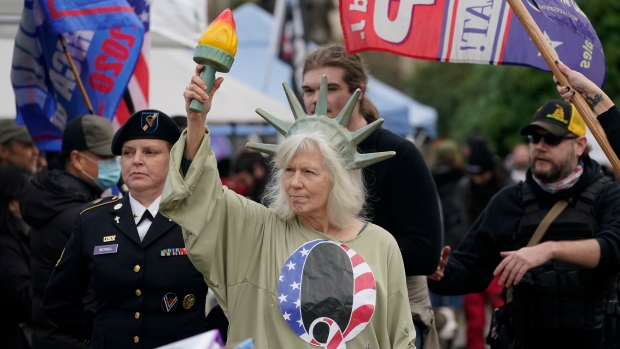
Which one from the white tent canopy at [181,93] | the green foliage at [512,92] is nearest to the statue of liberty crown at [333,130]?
the white tent canopy at [181,93]

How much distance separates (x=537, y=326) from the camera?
5418 mm

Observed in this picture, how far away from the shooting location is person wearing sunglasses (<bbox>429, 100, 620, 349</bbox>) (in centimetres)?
526

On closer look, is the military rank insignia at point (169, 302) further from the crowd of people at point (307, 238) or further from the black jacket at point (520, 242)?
the black jacket at point (520, 242)

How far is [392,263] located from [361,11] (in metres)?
1.81

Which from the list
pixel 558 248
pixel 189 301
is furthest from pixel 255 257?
pixel 558 248

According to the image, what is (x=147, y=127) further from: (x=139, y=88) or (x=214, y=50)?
(x=139, y=88)

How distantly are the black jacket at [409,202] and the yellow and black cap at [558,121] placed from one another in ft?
3.28

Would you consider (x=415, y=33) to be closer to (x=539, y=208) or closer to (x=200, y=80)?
(x=539, y=208)

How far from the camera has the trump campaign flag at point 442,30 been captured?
5.45m

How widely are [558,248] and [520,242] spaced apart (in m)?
0.46

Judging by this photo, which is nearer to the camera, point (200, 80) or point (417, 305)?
point (200, 80)

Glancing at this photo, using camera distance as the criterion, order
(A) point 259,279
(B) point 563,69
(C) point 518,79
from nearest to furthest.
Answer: (A) point 259,279, (B) point 563,69, (C) point 518,79

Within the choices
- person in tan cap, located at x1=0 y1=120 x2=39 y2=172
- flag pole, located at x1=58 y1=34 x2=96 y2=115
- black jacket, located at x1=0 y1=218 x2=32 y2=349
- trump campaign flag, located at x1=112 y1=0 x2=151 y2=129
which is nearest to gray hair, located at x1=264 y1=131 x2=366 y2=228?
flag pole, located at x1=58 y1=34 x2=96 y2=115

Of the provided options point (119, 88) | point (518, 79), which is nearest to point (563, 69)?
point (119, 88)
